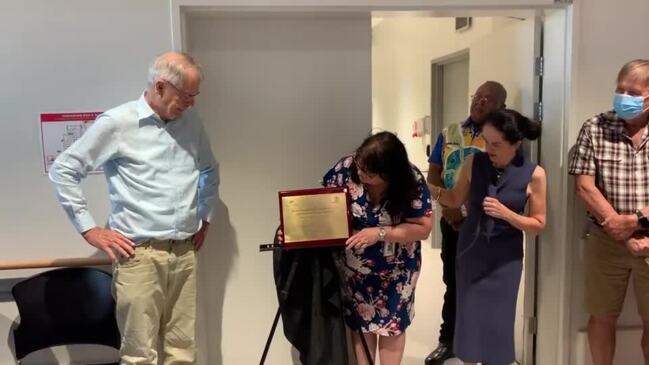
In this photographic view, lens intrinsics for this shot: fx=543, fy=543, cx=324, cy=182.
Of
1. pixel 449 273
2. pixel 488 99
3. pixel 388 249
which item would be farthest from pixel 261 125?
pixel 449 273

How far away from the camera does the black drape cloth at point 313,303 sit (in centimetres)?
213

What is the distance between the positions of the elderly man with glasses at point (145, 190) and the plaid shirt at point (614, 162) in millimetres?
1620

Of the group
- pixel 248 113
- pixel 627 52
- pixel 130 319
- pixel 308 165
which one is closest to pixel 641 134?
pixel 627 52

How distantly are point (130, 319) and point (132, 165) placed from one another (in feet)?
1.82

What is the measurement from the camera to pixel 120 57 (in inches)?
89.7

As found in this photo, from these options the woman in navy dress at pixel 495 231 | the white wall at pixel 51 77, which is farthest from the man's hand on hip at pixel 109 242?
the woman in navy dress at pixel 495 231

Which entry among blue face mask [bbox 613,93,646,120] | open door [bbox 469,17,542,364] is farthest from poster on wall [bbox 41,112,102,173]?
blue face mask [bbox 613,93,646,120]

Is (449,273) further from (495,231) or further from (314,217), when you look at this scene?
(314,217)

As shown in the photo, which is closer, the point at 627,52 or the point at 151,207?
the point at 151,207

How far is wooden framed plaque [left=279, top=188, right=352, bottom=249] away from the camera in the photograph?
204cm

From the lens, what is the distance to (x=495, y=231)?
2.21 meters

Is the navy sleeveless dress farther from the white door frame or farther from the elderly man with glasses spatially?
the elderly man with glasses

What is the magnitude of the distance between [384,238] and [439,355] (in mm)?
1162

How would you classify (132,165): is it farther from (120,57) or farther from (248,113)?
Answer: (248,113)
